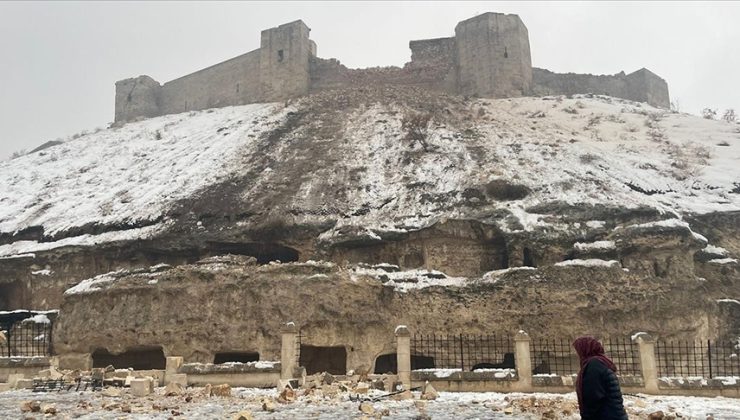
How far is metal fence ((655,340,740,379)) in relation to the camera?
1947 cm

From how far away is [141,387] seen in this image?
48.1 feet

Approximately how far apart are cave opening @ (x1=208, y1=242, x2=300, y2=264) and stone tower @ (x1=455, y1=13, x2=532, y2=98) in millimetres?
20399

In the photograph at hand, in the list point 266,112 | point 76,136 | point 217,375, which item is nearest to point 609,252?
point 217,375

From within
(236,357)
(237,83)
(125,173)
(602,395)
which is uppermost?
(237,83)

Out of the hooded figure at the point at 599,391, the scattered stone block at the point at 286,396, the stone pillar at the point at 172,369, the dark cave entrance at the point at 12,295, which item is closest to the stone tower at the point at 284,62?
the dark cave entrance at the point at 12,295

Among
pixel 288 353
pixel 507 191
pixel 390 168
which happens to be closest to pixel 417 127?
pixel 390 168

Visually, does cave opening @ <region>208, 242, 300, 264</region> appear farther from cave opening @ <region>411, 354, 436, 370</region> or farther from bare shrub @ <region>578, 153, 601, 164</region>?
bare shrub @ <region>578, 153, 601, 164</region>

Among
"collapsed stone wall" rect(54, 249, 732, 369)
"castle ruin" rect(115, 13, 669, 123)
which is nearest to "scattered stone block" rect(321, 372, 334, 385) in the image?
"collapsed stone wall" rect(54, 249, 732, 369)

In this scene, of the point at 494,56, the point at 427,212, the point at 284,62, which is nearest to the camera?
the point at 427,212

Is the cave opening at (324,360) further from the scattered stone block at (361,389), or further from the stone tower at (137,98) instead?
the stone tower at (137,98)

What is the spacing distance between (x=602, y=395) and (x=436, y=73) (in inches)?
1530

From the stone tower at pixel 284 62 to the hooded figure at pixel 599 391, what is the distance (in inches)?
1509

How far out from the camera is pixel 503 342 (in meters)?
20.7

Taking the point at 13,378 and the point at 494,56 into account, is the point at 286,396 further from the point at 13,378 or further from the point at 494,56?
the point at 494,56
